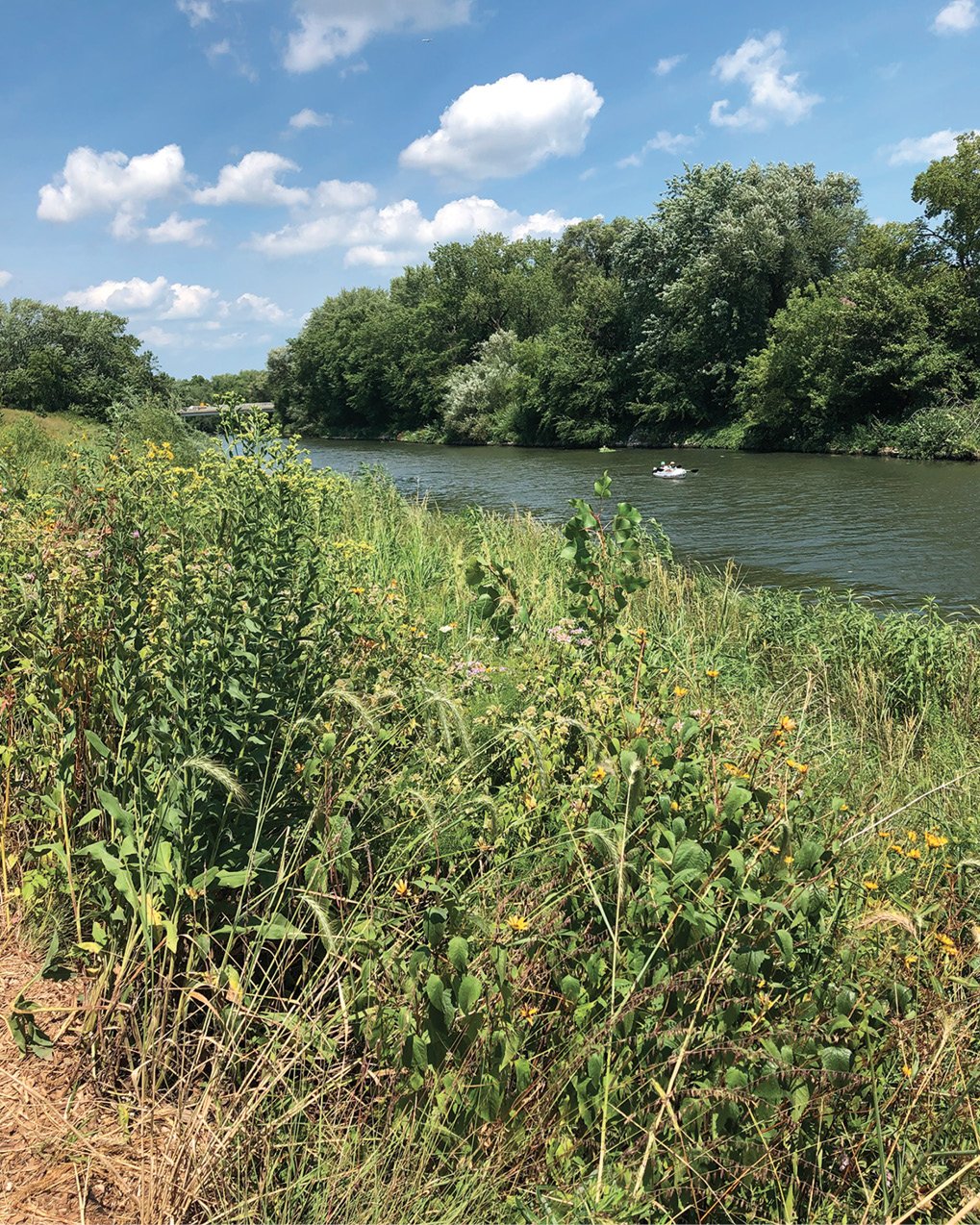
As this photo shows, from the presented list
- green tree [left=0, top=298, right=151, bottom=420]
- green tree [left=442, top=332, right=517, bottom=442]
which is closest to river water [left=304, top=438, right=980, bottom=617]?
green tree [left=442, top=332, right=517, bottom=442]

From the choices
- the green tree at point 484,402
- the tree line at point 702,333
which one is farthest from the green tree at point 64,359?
the green tree at point 484,402

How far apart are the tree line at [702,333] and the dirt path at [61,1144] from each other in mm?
14320

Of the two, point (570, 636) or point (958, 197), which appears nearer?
point (570, 636)

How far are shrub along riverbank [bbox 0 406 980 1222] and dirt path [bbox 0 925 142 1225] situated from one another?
0.08 metres

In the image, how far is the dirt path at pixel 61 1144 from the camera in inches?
68.5

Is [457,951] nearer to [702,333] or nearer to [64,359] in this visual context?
[702,333]

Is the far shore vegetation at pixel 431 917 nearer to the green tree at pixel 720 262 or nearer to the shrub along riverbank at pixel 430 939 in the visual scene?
the shrub along riverbank at pixel 430 939

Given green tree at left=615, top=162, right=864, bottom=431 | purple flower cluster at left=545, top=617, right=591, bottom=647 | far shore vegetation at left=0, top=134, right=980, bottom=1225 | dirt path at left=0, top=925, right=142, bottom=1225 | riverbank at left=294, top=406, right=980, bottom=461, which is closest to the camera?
dirt path at left=0, top=925, right=142, bottom=1225

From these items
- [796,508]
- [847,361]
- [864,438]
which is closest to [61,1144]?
[796,508]

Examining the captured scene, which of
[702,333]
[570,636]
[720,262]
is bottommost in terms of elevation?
[570,636]

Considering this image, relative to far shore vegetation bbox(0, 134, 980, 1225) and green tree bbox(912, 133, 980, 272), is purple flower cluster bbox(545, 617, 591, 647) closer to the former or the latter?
far shore vegetation bbox(0, 134, 980, 1225)

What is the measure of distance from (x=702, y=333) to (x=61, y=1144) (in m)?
43.6

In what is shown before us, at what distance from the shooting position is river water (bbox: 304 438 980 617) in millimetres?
13773

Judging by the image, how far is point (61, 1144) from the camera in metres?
1.85
